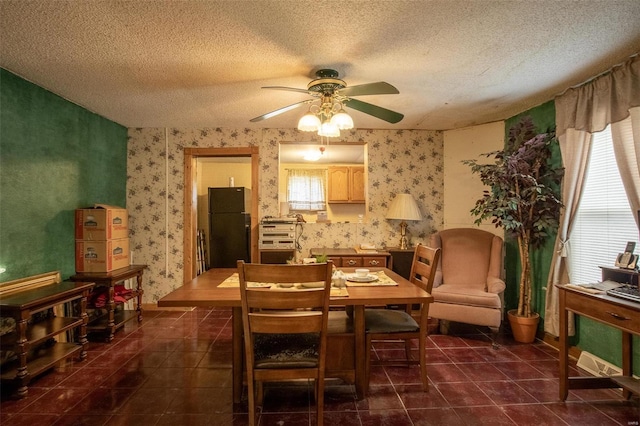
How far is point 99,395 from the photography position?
2.19 metres

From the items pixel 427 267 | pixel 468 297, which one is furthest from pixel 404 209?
pixel 427 267

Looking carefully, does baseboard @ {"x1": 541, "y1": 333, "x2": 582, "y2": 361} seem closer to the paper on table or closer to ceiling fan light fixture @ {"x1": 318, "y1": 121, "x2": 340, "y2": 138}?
the paper on table

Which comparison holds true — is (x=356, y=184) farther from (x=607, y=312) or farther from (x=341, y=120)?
(x=607, y=312)

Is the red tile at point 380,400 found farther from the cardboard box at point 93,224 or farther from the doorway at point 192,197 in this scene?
the cardboard box at point 93,224

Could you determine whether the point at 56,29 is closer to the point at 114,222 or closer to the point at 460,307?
the point at 114,222

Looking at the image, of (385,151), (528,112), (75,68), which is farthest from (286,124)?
(528,112)

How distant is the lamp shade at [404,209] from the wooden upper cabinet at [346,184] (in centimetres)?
227

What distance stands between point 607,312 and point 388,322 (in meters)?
1.25

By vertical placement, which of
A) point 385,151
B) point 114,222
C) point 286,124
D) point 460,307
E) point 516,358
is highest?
point 286,124

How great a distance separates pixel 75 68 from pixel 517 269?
4609mm

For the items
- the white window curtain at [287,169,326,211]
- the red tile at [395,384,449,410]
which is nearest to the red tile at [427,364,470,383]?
the red tile at [395,384,449,410]

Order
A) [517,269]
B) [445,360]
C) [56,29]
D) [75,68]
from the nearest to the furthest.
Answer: [56,29] → [75,68] → [445,360] → [517,269]

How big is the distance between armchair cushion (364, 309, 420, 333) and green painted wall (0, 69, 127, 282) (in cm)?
283

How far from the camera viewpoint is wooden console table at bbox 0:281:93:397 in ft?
7.16
